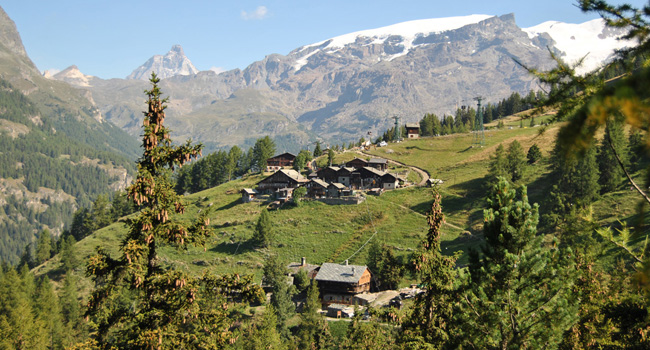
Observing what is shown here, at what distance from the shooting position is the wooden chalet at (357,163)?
133500mm

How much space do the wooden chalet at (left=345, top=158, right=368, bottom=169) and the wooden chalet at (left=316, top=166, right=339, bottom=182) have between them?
8305 mm

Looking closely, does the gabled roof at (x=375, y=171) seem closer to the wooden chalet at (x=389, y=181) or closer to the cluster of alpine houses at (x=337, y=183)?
the cluster of alpine houses at (x=337, y=183)

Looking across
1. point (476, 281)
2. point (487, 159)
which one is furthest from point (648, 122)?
point (487, 159)

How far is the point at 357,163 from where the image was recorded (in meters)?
135

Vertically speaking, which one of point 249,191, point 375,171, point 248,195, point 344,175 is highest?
point 375,171

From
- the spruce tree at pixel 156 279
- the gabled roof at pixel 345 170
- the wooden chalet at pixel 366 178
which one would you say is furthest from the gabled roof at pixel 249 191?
the spruce tree at pixel 156 279

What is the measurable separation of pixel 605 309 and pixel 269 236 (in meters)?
83.9

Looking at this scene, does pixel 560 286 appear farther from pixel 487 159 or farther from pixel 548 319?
pixel 487 159

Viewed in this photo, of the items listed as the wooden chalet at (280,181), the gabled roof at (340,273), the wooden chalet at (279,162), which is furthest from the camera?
the wooden chalet at (279,162)

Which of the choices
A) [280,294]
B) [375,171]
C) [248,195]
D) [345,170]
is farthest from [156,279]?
[345,170]

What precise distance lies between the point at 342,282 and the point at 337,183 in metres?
45.1

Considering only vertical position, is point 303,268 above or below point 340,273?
above

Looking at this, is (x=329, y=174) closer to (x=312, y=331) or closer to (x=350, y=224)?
(x=350, y=224)

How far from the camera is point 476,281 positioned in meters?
21.1
